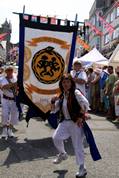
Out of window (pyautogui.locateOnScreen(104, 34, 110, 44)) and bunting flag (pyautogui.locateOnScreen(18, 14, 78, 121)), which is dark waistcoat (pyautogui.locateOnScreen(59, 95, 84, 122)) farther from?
window (pyautogui.locateOnScreen(104, 34, 110, 44))

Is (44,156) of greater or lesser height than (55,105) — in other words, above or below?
below

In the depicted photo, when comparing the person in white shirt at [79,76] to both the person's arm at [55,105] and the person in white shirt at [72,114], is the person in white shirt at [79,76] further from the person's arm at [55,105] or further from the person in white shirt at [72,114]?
the person in white shirt at [72,114]

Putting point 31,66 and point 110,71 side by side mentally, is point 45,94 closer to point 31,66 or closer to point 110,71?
point 31,66

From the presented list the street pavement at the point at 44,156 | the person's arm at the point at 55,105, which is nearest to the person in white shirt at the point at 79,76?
the street pavement at the point at 44,156

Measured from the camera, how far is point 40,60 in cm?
1066

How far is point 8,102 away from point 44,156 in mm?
2272

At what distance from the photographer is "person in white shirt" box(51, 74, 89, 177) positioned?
23.9 ft

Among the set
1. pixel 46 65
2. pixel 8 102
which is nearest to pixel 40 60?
pixel 46 65

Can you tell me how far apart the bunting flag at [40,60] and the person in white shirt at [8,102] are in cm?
20

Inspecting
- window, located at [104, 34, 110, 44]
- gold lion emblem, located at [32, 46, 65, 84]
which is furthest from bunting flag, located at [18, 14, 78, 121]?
window, located at [104, 34, 110, 44]

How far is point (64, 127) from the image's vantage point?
24.6 feet

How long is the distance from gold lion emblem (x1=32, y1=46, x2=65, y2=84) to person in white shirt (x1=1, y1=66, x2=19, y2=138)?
57 centimetres

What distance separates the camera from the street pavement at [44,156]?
7.53 metres

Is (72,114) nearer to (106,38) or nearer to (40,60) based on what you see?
(40,60)
